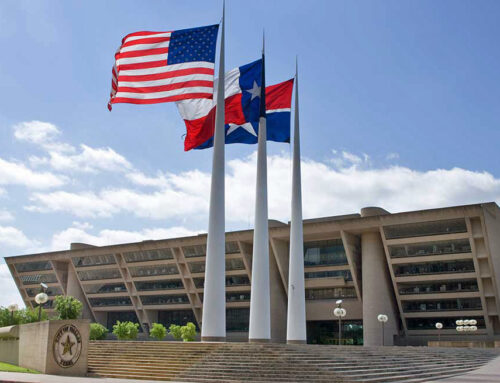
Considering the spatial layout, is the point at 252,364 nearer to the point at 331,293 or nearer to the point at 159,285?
the point at 331,293

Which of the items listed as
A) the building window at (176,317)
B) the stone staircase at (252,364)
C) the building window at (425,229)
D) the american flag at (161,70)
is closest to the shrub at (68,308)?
the building window at (176,317)

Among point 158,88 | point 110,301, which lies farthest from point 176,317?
point 158,88

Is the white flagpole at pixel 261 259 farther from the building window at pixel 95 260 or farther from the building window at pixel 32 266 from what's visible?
the building window at pixel 32 266

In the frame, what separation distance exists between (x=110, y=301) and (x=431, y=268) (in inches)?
1832

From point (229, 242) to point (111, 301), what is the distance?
82.5 feet

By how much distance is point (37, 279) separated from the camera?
87250 millimetres

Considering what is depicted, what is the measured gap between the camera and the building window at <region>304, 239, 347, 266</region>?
64000mm

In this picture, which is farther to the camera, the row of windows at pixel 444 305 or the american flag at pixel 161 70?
the row of windows at pixel 444 305

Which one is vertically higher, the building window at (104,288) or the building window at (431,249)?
the building window at (431,249)

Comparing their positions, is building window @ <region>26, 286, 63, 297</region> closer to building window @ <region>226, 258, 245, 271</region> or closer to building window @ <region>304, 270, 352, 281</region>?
building window @ <region>226, 258, 245, 271</region>

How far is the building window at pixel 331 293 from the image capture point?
209ft

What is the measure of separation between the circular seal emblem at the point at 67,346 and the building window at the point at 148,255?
153 ft

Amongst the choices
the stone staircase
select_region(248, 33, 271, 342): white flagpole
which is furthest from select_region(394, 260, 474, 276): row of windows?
select_region(248, 33, 271, 342): white flagpole

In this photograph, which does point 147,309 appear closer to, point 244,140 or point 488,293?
point 488,293
